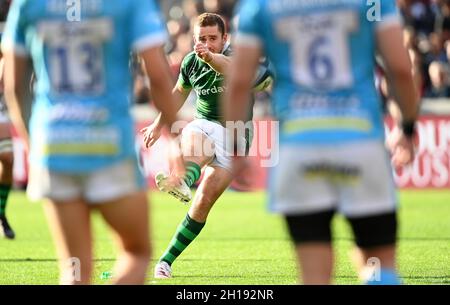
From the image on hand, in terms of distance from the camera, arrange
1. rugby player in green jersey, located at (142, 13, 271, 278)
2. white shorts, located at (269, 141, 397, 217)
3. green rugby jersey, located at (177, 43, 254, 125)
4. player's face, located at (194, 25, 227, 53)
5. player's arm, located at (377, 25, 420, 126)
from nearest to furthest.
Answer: white shorts, located at (269, 141, 397, 217) → player's arm, located at (377, 25, 420, 126) → rugby player in green jersey, located at (142, 13, 271, 278) → player's face, located at (194, 25, 227, 53) → green rugby jersey, located at (177, 43, 254, 125)

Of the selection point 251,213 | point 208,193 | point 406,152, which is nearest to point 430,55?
point 251,213

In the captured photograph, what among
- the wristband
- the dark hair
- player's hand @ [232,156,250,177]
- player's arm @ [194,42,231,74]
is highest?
the dark hair

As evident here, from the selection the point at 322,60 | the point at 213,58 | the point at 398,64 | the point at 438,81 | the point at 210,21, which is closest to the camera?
the point at 322,60

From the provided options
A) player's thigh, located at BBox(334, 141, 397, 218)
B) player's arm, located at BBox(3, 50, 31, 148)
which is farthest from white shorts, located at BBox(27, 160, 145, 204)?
player's thigh, located at BBox(334, 141, 397, 218)

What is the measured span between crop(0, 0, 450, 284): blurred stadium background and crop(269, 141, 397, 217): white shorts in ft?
1.26

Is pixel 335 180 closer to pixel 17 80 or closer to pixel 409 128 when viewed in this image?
pixel 409 128

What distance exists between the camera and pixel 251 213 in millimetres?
17906

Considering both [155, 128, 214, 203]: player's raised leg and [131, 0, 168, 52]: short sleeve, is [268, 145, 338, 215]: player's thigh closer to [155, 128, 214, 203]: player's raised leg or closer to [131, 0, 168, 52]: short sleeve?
[131, 0, 168, 52]: short sleeve

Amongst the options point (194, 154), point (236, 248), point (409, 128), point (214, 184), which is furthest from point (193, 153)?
point (409, 128)

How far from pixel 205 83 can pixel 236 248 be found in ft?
8.90

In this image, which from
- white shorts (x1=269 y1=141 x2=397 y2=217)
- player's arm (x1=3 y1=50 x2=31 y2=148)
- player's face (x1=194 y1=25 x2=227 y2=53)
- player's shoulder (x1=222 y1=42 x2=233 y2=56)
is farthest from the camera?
player's shoulder (x1=222 y1=42 x2=233 y2=56)

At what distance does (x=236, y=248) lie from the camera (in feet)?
42.3

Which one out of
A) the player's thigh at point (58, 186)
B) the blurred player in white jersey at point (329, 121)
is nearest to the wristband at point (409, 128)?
the blurred player in white jersey at point (329, 121)

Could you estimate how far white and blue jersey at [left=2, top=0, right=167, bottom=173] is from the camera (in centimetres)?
569
